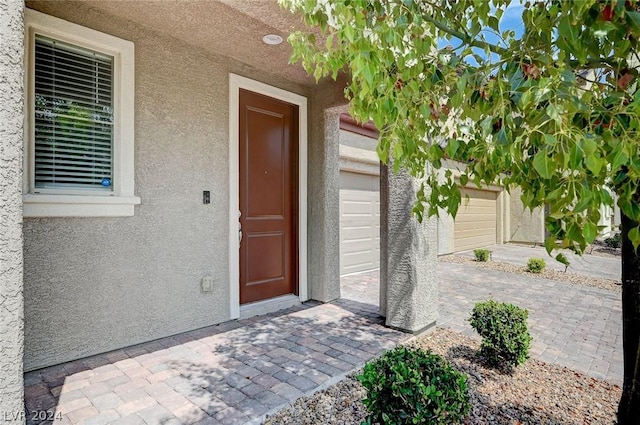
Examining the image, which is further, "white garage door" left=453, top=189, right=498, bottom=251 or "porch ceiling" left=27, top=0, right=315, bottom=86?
"white garage door" left=453, top=189, right=498, bottom=251

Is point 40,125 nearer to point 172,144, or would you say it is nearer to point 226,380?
point 172,144

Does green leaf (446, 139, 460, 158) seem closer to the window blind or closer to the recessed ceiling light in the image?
the recessed ceiling light

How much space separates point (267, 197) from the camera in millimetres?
4930

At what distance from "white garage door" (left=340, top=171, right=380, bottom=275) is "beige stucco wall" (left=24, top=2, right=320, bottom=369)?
357cm

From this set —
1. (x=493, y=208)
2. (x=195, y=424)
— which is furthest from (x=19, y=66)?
(x=493, y=208)

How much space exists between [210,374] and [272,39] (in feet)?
11.4

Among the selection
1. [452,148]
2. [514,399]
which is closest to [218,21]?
[452,148]

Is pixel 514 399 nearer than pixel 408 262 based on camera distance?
Yes

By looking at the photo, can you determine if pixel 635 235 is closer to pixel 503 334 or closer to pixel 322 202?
pixel 503 334

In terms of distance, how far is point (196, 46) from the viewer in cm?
402

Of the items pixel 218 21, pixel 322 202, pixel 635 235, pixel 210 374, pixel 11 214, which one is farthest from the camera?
pixel 322 202

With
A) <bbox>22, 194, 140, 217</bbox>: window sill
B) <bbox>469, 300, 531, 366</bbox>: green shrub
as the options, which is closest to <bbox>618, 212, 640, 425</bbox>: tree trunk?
<bbox>469, 300, 531, 366</bbox>: green shrub

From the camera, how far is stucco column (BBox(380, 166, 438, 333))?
4.04 meters

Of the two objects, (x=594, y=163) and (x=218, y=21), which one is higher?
(x=218, y=21)
